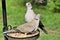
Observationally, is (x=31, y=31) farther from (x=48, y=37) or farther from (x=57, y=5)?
(x=57, y=5)

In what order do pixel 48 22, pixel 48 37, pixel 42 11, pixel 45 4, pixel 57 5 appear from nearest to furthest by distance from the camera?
1. pixel 48 37
2. pixel 48 22
3. pixel 57 5
4. pixel 42 11
5. pixel 45 4

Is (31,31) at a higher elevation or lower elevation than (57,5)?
higher

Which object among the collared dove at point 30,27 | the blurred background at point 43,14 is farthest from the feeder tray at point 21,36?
the blurred background at point 43,14

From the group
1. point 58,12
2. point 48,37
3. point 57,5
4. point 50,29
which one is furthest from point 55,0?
point 48,37

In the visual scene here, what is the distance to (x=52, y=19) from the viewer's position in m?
7.16

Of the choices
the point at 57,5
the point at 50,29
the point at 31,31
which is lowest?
the point at 50,29

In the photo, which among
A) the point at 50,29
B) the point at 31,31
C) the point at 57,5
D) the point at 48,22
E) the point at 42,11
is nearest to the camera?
the point at 31,31

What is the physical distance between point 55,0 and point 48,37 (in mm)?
2048

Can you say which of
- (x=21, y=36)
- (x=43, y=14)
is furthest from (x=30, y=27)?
(x=43, y=14)

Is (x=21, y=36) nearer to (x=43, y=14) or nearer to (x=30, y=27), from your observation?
(x=30, y=27)

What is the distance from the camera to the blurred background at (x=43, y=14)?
6101mm

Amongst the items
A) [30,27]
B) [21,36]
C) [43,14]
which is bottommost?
[43,14]

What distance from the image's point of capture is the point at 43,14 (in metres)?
7.69

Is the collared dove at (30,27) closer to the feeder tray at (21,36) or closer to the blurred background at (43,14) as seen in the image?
the feeder tray at (21,36)
